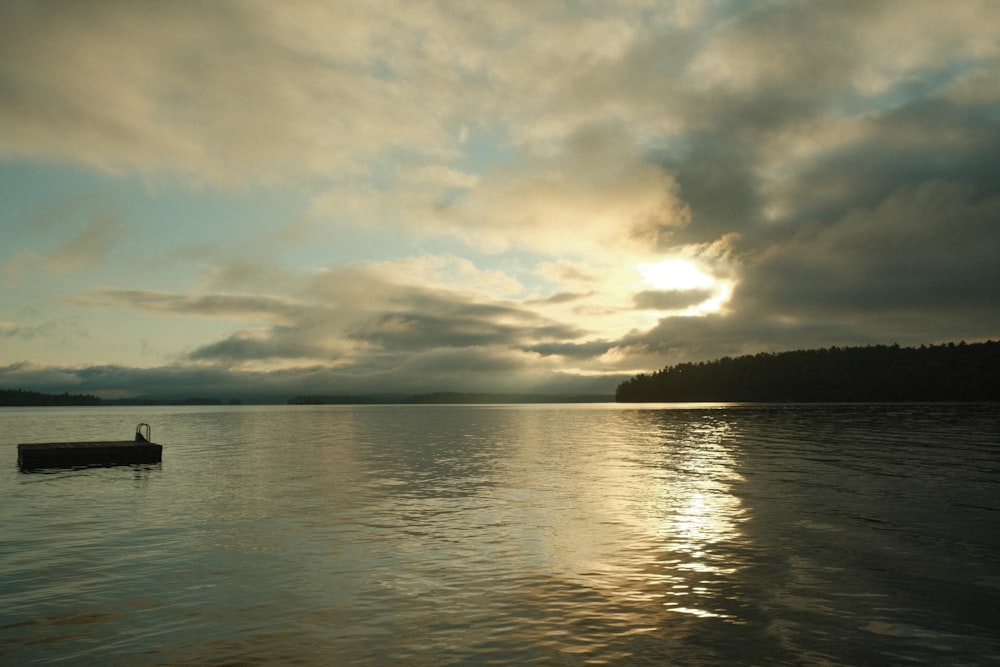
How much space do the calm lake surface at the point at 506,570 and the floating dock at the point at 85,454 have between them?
12239mm

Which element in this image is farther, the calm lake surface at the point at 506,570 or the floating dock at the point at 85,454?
the floating dock at the point at 85,454

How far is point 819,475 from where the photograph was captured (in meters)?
49.2

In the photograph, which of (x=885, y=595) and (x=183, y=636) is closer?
(x=183, y=636)

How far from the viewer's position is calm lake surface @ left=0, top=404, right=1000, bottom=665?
15.5 m

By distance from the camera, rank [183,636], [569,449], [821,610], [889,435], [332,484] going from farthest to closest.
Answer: [889,435], [569,449], [332,484], [821,610], [183,636]

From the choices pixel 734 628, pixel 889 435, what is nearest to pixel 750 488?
pixel 734 628

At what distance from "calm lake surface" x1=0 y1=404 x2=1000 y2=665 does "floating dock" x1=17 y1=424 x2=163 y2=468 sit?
40.2 ft

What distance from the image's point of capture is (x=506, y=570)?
2252 cm

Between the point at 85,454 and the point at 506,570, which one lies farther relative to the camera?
the point at 85,454

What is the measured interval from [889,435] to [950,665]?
9263 centimetres

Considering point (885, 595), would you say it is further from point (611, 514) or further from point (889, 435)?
point (889, 435)

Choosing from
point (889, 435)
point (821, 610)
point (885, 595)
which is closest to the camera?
point (821, 610)

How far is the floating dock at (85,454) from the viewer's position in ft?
193

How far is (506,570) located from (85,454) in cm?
5672
